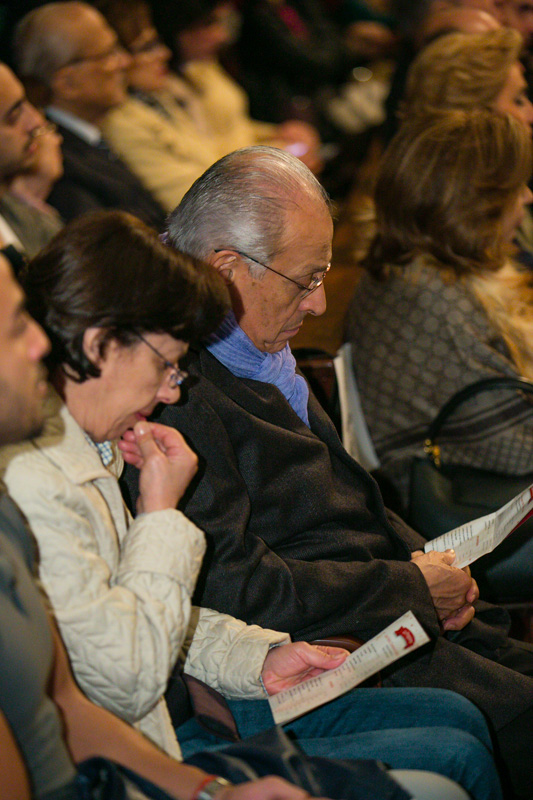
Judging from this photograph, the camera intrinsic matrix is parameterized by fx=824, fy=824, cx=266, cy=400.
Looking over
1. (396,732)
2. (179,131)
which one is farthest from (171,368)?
(179,131)

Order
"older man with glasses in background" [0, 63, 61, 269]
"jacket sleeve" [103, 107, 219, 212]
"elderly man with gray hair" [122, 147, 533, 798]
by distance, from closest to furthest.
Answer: "elderly man with gray hair" [122, 147, 533, 798] < "older man with glasses in background" [0, 63, 61, 269] < "jacket sleeve" [103, 107, 219, 212]

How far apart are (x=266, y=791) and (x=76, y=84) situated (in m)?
3.54

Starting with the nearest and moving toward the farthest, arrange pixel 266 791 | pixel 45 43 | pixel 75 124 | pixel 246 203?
pixel 266 791
pixel 246 203
pixel 45 43
pixel 75 124

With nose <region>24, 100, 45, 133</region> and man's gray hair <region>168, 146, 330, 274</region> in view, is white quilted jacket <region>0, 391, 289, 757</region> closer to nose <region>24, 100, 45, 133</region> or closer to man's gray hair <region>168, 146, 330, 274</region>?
man's gray hair <region>168, 146, 330, 274</region>

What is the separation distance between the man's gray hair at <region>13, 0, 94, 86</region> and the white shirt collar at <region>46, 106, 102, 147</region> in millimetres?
134

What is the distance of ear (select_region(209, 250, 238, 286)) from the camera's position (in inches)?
70.9

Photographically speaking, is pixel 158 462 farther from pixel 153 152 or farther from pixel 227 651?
pixel 153 152

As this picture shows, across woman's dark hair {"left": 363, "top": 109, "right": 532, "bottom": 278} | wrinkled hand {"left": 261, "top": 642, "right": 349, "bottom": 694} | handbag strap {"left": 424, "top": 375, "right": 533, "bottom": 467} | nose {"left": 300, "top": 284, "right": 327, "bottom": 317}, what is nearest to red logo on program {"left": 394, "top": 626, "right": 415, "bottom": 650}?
wrinkled hand {"left": 261, "top": 642, "right": 349, "bottom": 694}

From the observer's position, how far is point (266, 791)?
122 cm

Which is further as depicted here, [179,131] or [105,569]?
[179,131]

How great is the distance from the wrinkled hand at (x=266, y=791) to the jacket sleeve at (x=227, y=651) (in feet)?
1.14

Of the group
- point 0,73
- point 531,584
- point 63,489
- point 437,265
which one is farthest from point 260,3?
point 63,489

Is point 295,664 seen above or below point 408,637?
below

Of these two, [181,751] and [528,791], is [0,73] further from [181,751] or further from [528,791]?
[528,791]
